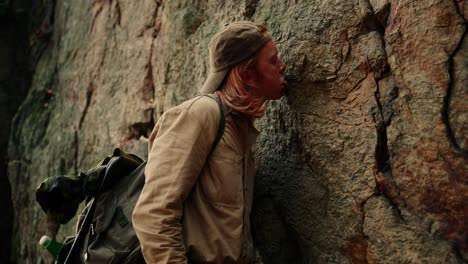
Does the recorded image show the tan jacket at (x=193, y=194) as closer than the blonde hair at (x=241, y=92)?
Yes

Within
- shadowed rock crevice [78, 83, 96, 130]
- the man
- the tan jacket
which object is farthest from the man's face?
shadowed rock crevice [78, 83, 96, 130]

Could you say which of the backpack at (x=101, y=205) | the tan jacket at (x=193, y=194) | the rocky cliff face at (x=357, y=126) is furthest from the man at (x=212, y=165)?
the rocky cliff face at (x=357, y=126)

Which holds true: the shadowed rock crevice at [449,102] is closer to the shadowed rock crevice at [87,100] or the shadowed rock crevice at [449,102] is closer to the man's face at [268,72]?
the man's face at [268,72]

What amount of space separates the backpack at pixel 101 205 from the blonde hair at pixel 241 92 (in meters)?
0.11

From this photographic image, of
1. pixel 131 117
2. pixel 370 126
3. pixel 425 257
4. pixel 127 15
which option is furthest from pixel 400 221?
pixel 127 15

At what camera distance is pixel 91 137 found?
264 inches

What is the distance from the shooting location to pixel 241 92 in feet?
10.7

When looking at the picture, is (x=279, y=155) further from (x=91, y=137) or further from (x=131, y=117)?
(x=91, y=137)

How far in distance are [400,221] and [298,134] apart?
0.95 m

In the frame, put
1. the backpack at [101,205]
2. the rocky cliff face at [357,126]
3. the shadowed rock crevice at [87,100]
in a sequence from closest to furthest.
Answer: the rocky cliff face at [357,126]
the backpack at [101,205]
the shadowed rock crevice at [87,100]

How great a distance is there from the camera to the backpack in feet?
10.5

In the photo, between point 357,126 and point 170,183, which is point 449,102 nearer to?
point 357,126

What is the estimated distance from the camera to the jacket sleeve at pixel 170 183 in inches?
111

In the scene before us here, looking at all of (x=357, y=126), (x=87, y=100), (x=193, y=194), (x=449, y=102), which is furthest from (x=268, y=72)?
(x=87, y=100)
